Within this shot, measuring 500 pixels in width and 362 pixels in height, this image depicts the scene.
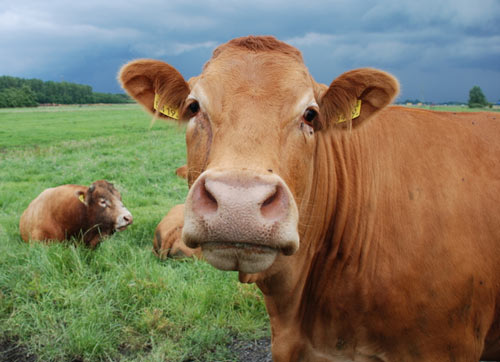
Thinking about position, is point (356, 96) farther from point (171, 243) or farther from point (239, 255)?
point (171, 243)

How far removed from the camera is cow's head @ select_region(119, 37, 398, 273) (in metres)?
1.90

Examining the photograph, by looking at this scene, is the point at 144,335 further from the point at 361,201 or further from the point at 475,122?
the point at 475,122

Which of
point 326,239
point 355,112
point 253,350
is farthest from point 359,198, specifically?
point 253,350

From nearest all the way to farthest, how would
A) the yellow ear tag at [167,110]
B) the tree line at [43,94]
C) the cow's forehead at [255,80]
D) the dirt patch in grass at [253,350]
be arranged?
the cow's forehead at [255,80] < the yellow ear tag at [167,110] < the dirt patch in grass at [253,350] < the tree line at [43,94]

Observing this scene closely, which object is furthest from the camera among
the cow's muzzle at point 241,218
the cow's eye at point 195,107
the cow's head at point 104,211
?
the cow's head at point 104,211

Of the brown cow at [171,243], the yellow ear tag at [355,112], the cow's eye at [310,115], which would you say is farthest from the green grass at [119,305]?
the yellow ear tag at [355,112]

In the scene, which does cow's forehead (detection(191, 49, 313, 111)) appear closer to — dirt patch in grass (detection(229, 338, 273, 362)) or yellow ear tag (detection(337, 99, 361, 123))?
yellow ear tag (detection(337, 99, 361, 123))

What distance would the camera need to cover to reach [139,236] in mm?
7449

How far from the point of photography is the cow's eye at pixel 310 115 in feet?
8.49

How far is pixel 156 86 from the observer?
124 inches

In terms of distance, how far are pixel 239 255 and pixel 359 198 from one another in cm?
131

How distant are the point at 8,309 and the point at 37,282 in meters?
0.43

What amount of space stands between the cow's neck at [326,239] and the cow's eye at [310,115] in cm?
33

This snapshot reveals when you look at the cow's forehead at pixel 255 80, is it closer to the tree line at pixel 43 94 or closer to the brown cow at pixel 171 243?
the brown cow at pixel 171 243
